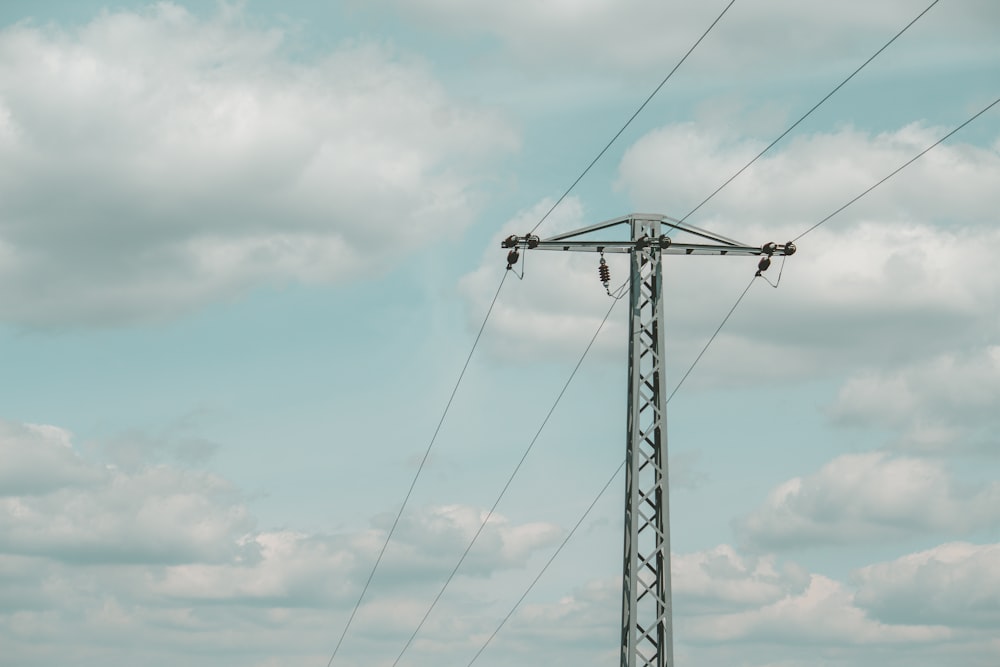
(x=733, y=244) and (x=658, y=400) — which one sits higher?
(x=733, y=244)

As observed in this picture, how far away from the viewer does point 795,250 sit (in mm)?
34031

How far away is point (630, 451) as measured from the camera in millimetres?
31438

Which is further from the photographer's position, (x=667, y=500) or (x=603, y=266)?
(x=603, y=266)

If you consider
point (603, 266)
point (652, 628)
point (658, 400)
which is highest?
point (603, 266)

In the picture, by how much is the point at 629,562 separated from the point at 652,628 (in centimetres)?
139

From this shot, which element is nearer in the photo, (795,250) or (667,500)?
(667,500)

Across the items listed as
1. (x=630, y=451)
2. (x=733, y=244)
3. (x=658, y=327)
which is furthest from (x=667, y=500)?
(x=733, y=244)

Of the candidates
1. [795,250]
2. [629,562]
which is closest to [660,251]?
[795,250]

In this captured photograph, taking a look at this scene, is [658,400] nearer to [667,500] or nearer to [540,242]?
[667,500]

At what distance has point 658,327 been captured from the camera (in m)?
32.2

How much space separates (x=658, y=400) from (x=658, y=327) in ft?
5.21

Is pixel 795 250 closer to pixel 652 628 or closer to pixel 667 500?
pixel 667 500

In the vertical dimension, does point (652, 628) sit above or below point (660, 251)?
below

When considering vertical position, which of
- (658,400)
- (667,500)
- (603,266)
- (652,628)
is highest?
(603,266)
